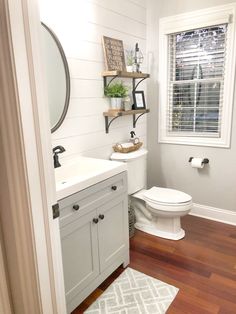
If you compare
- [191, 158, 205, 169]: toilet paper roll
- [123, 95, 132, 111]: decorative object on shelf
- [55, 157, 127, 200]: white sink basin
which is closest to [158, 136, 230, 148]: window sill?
[191, 158, 205, 169]: toilet paper roll

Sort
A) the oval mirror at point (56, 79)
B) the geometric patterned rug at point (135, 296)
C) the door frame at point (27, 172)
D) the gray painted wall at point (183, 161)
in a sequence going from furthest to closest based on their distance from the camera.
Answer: the gray painted wall at point (183, 161)
the oval mirror at point (56, 79)
the geometric patterned rug at point (135, 296)
the door frame at point (27, 172)

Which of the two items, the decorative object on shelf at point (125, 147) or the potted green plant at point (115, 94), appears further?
the decorative object on shelf at point (125, 147)

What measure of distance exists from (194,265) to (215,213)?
0.90 metres

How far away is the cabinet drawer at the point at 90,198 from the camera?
4.79 ft

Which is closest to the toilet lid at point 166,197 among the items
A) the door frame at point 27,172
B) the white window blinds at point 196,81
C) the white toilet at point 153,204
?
the white toilet at point 153,204

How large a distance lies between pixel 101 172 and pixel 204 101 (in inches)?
64.5

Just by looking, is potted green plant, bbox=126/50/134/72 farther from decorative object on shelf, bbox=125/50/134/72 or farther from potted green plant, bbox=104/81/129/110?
potted green plant, bbox=104/81/129/110

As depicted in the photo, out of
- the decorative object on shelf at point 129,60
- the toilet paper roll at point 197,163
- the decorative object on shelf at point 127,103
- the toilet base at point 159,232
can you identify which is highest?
the decorative object on shelf at point 129,60

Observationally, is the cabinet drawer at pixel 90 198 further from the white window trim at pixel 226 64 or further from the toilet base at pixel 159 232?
the white window trim at pixel 226 64

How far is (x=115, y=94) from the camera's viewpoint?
7.64 feet

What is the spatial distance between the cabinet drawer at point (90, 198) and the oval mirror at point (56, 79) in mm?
593

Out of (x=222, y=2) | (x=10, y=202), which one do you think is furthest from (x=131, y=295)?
(x=222, y=2)

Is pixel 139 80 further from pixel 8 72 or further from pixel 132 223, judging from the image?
pixel 8 72

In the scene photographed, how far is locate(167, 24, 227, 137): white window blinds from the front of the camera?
101 inches
